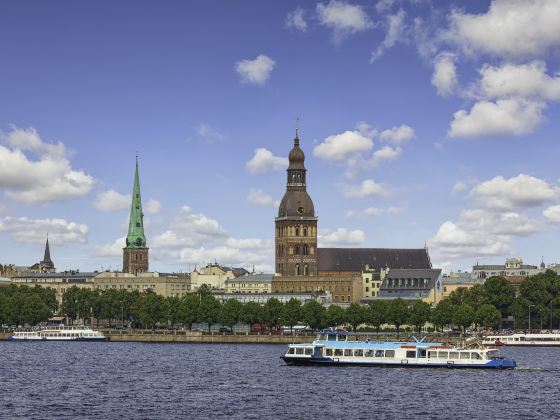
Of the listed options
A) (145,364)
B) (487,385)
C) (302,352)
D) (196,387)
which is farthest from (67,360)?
(487,385)

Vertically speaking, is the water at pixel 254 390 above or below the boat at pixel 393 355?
below

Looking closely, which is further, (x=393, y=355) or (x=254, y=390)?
(x=393, y=355)

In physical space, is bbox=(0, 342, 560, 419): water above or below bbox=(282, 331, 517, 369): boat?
below

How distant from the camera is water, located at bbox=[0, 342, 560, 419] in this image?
8844 cm

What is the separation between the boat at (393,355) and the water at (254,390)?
171 centimetres

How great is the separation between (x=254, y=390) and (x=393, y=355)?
32.4 meters

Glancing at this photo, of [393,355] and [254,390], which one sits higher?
Result: [393,355]

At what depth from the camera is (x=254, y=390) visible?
343ft

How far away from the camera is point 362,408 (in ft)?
299

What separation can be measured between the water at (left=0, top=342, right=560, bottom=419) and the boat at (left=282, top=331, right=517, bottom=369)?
5.62 ft

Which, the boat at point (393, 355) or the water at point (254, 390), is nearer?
the water at point (254, 390)

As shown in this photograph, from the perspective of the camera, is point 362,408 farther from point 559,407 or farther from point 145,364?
point 145,364

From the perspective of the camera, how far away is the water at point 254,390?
88.4 meters

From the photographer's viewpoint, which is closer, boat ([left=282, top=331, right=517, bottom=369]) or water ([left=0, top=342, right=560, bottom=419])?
water ([left=0, top=342, right=560, bottom=419])
